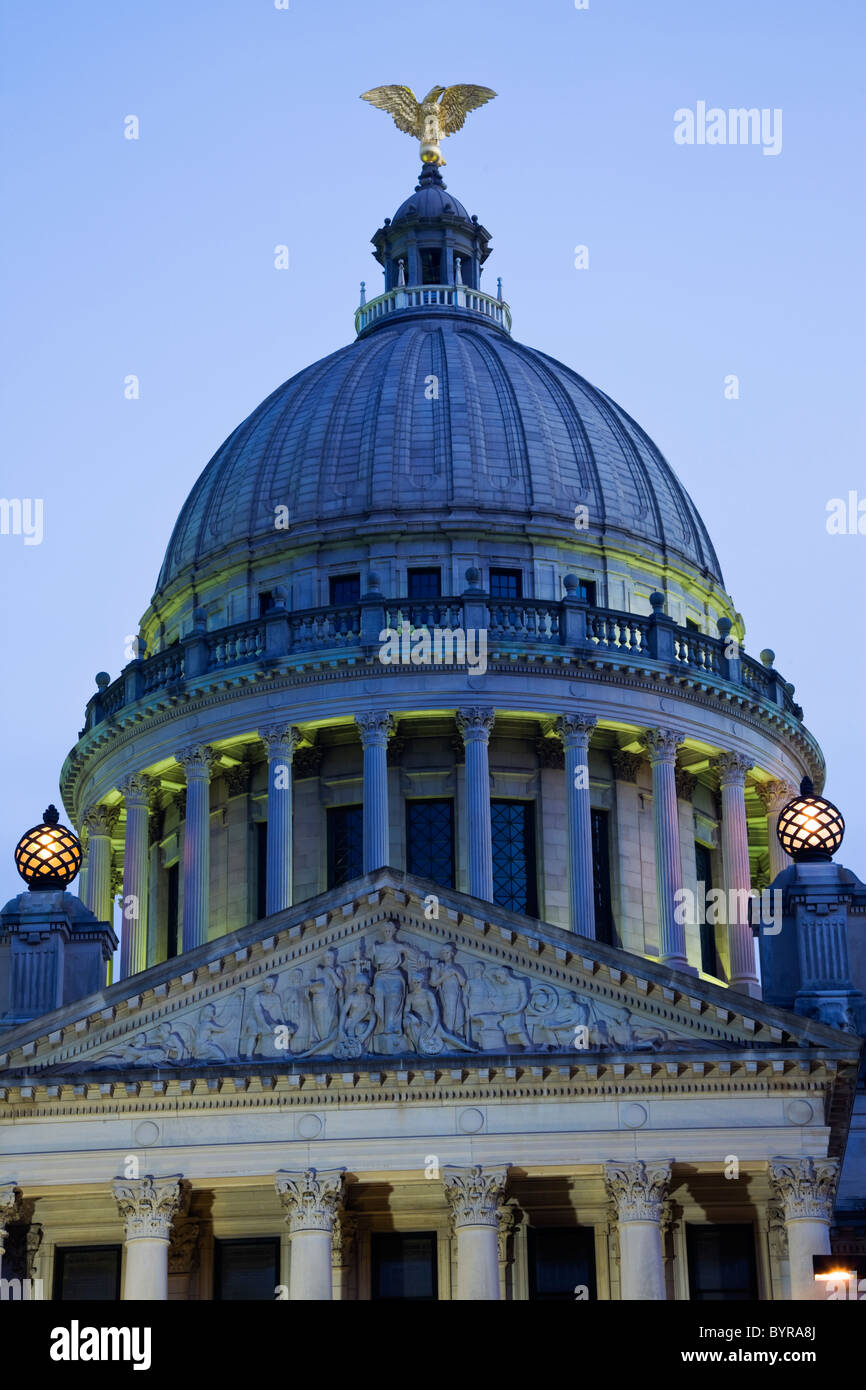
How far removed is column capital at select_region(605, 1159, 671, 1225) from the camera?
44.4m

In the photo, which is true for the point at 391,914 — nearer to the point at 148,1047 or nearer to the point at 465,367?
the point at 148,1047

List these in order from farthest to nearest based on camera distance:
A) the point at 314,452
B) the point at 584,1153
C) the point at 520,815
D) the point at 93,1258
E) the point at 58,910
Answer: the point at 314,452, the point at 520,815, the point at 58,910, the point at 93,1258, the point at 584,1153

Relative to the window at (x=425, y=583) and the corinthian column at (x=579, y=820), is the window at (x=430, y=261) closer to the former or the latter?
the window at (x=425, y=583)

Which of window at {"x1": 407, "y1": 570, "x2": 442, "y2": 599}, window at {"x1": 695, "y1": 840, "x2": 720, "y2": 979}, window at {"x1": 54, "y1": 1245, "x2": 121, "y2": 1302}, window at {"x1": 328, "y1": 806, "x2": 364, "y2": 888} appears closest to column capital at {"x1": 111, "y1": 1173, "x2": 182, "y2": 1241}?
window at {"x1": 54, "y1": 1245, "x2": 121, "y2": 1302}

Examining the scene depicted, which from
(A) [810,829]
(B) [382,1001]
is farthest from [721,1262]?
(A) [810,829]

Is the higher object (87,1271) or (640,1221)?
(640,1221)

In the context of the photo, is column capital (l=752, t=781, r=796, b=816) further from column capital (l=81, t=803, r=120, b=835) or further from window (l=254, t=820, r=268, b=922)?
column capital (l=81, t=803, r=120, b=835)

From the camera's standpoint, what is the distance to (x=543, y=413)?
7000 cm

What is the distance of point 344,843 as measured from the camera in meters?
64.1

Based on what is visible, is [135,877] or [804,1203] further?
[135,877]

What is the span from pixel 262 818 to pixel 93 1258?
18.9 metres

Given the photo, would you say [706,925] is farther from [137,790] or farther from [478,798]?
[137,790]

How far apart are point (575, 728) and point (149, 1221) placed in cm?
2192
